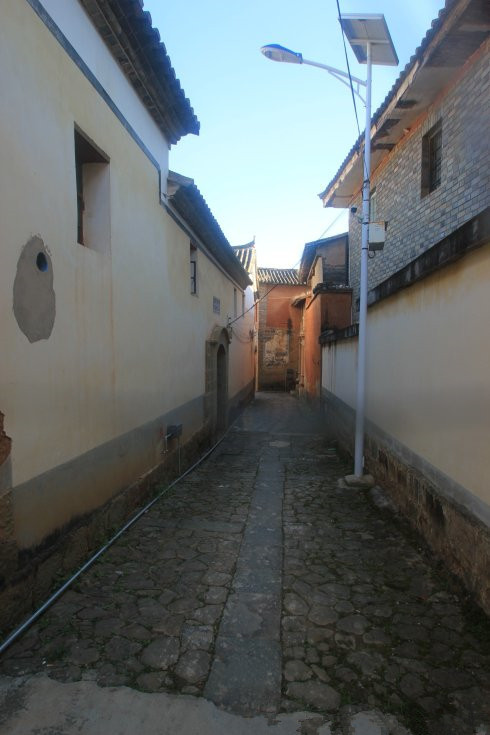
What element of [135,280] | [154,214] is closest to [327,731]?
[135,280]

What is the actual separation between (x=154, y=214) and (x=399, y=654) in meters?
5.36

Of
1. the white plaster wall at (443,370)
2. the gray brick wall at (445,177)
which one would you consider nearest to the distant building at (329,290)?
the gray brick wall at (445,177)

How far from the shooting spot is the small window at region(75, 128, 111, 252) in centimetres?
441

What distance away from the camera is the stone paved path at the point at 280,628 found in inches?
91.7

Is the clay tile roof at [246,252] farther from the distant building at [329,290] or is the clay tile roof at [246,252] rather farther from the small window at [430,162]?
the small window at [430,162]

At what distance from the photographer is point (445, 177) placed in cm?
663

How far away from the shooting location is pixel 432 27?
5309mm

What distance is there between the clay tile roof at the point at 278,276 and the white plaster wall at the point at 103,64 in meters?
19.8

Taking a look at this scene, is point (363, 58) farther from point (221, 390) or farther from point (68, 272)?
point (221, 390)

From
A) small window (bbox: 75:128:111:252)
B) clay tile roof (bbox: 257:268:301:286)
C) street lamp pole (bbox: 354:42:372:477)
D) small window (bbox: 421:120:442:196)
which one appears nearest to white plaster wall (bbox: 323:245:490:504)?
street lamp pole (bbox: 354:42:372:477)

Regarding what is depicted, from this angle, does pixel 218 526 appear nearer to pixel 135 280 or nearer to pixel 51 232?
pixel 135 280

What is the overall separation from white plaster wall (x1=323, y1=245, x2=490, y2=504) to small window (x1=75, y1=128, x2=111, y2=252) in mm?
3211

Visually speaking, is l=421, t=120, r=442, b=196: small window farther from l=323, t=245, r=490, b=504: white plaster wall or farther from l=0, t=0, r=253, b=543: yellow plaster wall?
l=0, t=0, r=253, b=543: yellow plaster wall

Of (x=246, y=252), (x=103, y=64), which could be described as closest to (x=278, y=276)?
(x=246, y=252)
